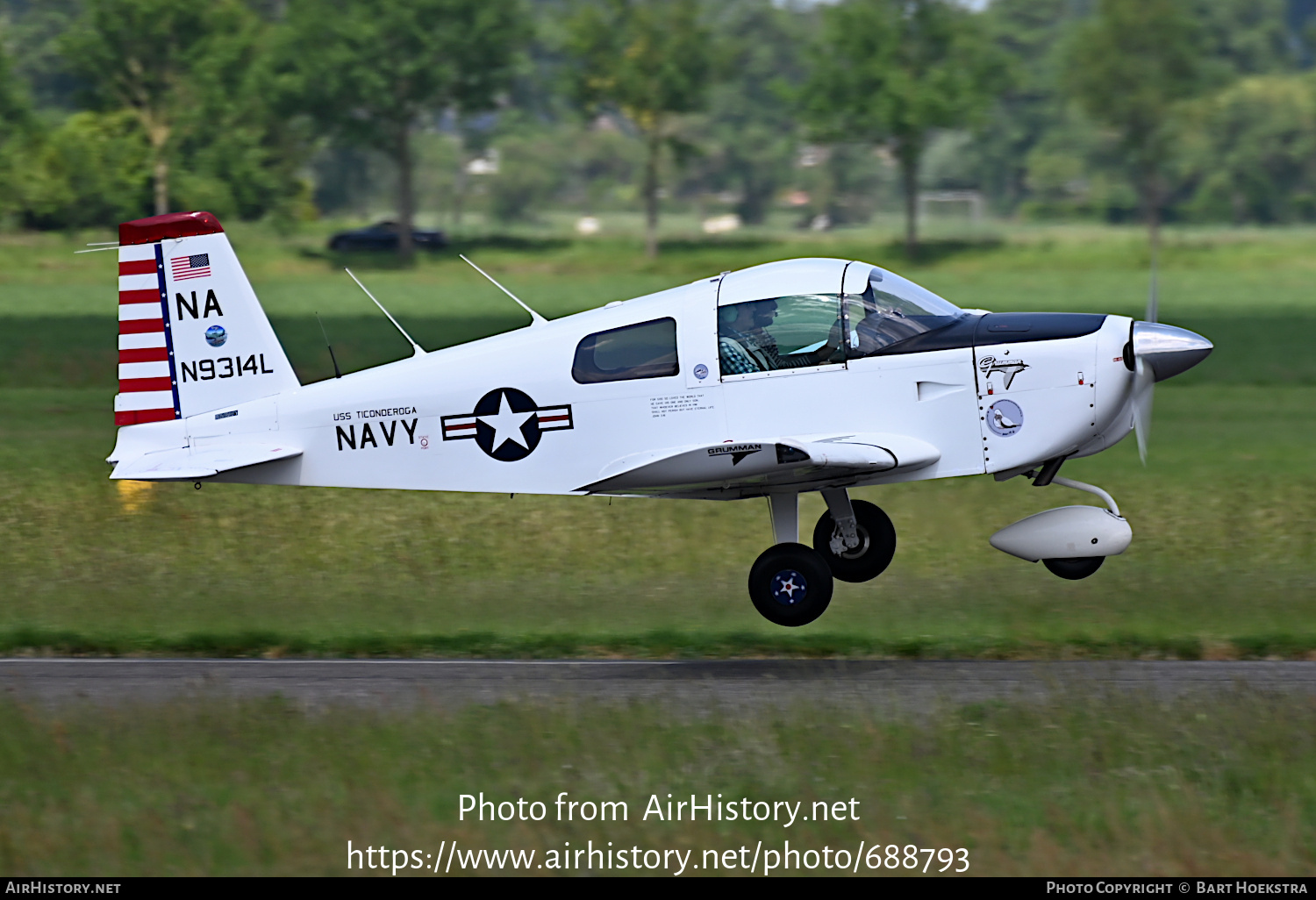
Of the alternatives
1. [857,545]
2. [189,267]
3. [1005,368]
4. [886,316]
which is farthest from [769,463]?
[189,267]

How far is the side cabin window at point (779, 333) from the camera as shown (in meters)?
12.1

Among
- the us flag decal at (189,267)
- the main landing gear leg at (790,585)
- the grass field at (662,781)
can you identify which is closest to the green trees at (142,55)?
the us flag decal at (189,267)

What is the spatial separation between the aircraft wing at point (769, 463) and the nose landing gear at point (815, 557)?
0.52 metres

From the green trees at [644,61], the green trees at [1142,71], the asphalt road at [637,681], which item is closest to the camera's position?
the asphalt road at [637,681]

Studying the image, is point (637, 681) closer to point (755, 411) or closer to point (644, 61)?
point (755, 411)

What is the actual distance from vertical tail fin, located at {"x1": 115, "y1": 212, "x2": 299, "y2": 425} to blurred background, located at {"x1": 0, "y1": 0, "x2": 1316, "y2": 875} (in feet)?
6.31

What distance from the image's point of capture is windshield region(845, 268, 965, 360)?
12.1 metres

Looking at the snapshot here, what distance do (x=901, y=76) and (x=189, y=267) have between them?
52332 mm

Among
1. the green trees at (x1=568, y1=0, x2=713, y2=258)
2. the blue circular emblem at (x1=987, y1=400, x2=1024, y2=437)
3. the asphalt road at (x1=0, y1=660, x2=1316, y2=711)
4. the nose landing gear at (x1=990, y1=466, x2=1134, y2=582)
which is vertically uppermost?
the green trees at (x1=568, y1=0, x2=713, y2=258)

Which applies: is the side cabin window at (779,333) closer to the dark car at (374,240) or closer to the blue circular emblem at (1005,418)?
the blue circular emblem at (1005,418)

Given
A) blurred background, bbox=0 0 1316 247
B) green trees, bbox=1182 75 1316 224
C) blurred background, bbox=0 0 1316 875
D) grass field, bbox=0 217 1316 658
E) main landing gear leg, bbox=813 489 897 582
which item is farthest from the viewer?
green trees, bbox=1182 75 1316 224

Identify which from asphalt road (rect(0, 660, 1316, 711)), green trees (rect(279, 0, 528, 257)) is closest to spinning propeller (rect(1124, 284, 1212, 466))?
asphalt road (rect(0, 660, 1316, 711))

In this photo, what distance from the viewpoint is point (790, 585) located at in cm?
1205

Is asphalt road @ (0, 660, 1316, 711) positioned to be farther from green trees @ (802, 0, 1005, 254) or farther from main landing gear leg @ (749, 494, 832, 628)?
green trees @ (802, 0, 1005, 254)
